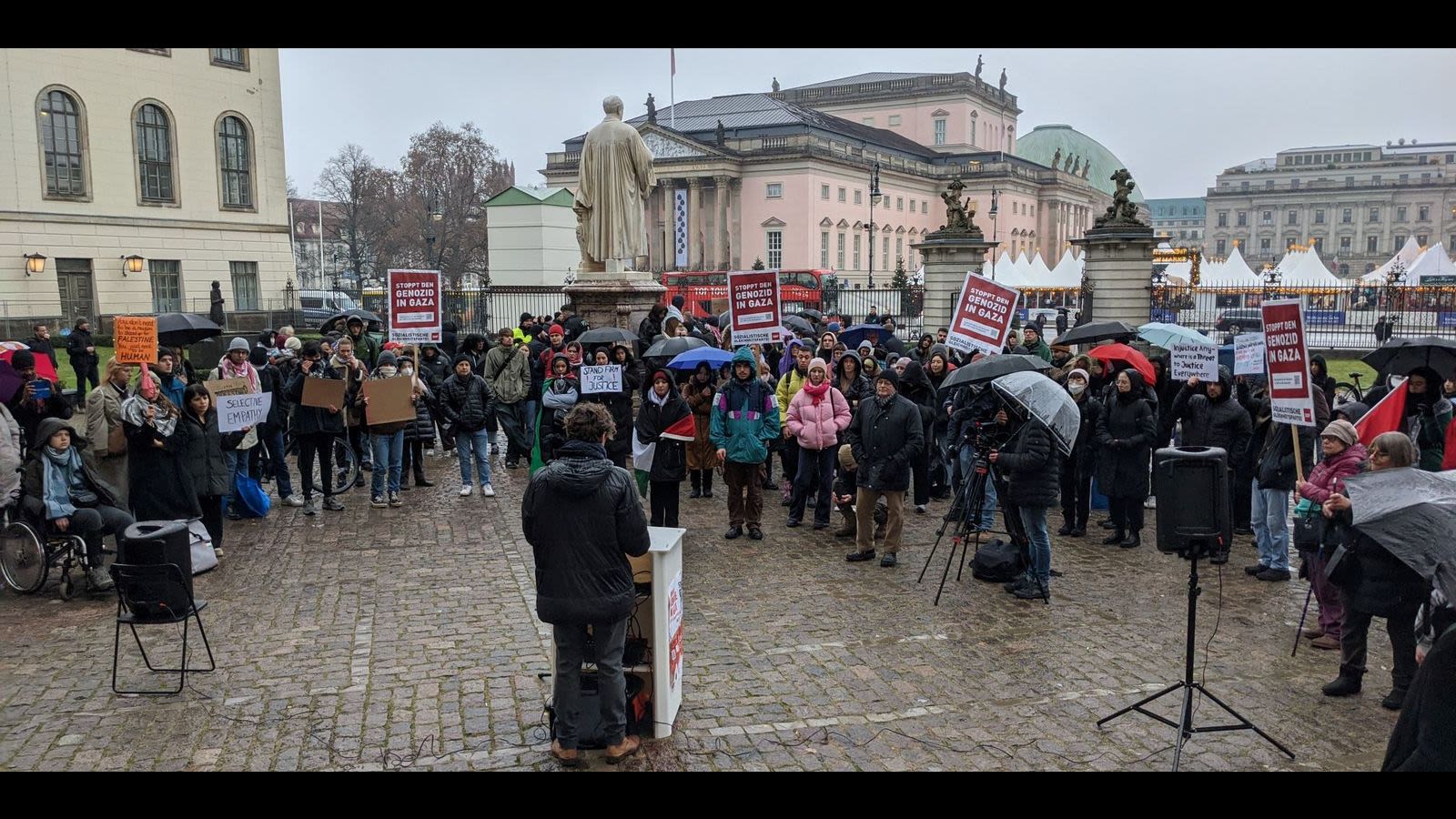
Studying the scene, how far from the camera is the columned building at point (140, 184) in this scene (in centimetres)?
3166

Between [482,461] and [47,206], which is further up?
[47,206]

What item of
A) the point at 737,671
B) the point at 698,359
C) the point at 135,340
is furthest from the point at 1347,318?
the point at 135,340

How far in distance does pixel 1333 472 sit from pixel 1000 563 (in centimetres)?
274

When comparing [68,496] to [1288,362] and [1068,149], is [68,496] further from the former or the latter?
[1068,149]

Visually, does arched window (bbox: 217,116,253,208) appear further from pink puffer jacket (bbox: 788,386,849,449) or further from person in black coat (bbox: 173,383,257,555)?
pink puffer jacket (bbox: 788,386,849,449)

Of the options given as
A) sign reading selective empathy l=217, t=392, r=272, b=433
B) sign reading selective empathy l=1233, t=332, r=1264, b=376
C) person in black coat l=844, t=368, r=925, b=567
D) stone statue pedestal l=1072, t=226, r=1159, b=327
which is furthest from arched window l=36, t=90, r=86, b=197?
sign reading selective empathy l=1233, t=332, r=1264, b=376

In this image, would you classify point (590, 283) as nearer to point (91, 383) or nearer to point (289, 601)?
point (289, 601)

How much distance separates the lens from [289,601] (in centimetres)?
868

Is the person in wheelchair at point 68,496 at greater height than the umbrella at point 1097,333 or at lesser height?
lesser

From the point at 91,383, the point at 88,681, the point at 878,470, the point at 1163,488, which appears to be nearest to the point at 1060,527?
the point at 878,470

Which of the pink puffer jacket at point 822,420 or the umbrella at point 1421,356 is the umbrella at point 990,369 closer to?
the pink puffer jacket at point 822,420

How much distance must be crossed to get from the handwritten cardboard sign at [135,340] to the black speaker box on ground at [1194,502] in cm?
876

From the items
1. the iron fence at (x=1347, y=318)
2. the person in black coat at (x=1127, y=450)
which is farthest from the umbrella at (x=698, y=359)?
the iron fence at (x=1347, y=318)
